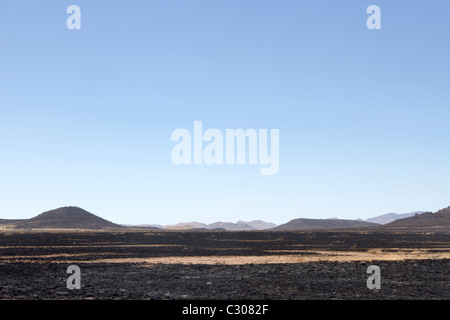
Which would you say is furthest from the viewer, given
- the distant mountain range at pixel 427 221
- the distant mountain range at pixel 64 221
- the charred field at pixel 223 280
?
the distant mountain range at pixel 64 221

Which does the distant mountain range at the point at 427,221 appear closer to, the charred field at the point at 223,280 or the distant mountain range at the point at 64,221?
the distant mountain range at the point at 64,221

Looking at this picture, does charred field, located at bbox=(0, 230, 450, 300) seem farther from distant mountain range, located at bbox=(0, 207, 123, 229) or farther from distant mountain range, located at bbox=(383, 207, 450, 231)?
distant mountain range, located at bbox=(0, 207, 123, 229)

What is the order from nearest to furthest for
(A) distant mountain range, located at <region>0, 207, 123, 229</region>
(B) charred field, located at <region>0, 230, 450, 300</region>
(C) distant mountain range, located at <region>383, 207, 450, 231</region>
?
(B) charred field, located at <region>0, 230, 450, 300</region> < (C) distant mountain range, located at <region>383, 207, 450, 231</region> < (A) distant mountain range, located at <region>0, 207, 123, 229</region>

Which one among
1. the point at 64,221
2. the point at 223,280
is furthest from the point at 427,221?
the point at 223,280

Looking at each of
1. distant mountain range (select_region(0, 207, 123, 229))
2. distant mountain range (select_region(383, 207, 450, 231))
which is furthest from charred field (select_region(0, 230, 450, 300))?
distant mountain range (select_region(0, 207, 123, 229))

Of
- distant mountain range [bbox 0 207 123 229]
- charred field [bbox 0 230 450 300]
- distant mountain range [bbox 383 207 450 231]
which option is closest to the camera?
charred field [bbox 0 230 450 300]

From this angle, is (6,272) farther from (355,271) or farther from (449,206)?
(449,206)

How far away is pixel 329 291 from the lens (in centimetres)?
2122

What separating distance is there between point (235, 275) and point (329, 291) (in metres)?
6.95

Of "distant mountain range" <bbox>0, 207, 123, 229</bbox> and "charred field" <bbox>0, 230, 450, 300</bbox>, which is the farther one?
"distant mountain range" <bbox>0, 207, 123, 229</bbox>

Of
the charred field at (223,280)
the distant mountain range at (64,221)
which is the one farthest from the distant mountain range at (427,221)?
the charred field at (223,280)

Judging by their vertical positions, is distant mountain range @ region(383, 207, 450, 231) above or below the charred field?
below

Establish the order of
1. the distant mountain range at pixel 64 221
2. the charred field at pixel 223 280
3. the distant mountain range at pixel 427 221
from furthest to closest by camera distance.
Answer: the distant mountain range at pixel 64 221, the distant mountain range at pixel 427 221, the charred field at pixel 223 280

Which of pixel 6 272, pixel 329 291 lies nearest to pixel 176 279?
pixel 329 291
